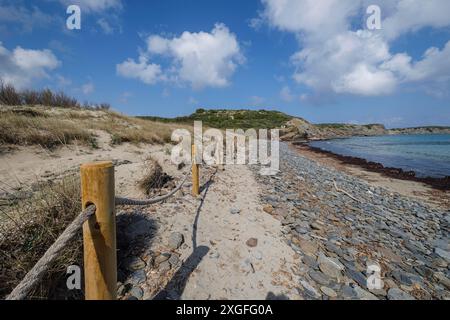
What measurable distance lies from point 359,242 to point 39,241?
434 cm

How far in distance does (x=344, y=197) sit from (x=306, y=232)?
10.6ft

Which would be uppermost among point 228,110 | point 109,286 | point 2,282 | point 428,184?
point 228,110

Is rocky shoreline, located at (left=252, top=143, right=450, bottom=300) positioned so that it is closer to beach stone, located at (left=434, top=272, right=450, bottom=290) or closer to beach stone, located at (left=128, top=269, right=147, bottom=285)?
beach stone, located at (left=434, top=272, right=450, bottom=290)

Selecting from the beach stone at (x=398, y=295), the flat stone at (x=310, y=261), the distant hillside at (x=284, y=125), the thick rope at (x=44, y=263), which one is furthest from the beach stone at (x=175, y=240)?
the distant hillside at (x=284, y=125)

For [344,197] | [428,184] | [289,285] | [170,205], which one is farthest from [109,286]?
[428,184]

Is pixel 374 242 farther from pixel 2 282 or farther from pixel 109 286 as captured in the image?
pixel 2 282

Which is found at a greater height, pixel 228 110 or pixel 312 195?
pixel 228 110

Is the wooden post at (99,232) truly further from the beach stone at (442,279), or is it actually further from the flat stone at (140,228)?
the beach stone at (442,279)

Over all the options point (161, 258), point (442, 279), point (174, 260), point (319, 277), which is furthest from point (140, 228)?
point (442, 279)

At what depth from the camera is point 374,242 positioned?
3717 millimetres

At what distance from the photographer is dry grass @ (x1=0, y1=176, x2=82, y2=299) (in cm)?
195

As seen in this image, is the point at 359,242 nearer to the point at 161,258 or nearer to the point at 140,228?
the point at 161,258

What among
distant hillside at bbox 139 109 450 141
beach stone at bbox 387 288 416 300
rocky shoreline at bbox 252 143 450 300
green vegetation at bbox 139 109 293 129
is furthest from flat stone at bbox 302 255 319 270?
green vegetation at bbox 139 109 293 129

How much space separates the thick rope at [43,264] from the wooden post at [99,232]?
0.08 meters
